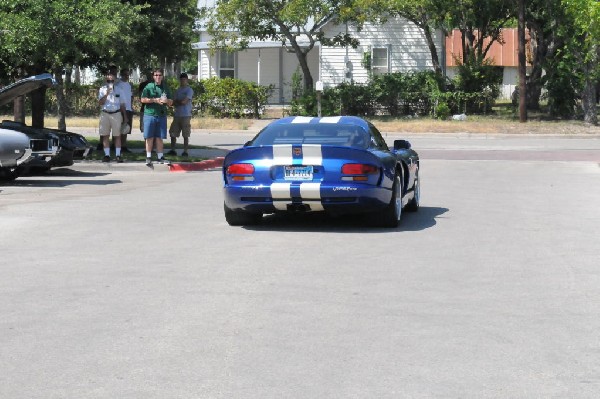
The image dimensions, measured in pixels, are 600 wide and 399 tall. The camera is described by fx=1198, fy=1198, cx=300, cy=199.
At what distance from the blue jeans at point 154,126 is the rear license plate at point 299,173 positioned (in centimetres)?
884

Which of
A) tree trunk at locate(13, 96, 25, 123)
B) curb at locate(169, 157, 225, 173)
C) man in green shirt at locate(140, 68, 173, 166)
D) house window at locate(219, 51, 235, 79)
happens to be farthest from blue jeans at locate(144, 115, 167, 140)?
house window at locate(219, 51, 235, 79)

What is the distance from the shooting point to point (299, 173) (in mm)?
12930

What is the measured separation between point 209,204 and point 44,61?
394 inches

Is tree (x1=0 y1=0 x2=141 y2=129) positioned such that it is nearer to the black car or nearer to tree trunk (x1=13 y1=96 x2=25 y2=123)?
tree trunk (x1=13 y1=96 x2=25 y2=123)

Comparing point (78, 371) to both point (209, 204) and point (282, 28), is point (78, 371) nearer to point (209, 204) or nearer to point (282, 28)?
point (209, 204)

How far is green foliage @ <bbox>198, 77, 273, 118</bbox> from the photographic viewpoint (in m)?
45.0

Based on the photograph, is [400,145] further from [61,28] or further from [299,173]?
[61,28]

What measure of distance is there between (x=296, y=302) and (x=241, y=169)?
4380 millimetres

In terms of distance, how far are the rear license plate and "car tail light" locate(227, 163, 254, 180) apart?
392 millimetres

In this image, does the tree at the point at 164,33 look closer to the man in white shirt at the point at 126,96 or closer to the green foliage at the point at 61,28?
the man in white shirt at the point at 126,96

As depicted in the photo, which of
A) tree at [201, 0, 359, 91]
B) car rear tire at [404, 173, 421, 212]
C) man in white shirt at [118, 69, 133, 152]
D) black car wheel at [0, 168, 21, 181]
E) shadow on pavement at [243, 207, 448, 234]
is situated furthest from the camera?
tree at [201, 0, 359, 91]

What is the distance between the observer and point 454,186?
19188 mm

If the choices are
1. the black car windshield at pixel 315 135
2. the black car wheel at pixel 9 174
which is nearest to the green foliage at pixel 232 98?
the black car wheel at pixel 9 174

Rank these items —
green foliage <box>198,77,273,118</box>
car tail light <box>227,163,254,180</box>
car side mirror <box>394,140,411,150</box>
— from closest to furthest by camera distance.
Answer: car tail light <box>227,163,254,180</box> → car side mirror <box>394,140,411,150</box> → green foliage <box>198,77,273,118</box>
